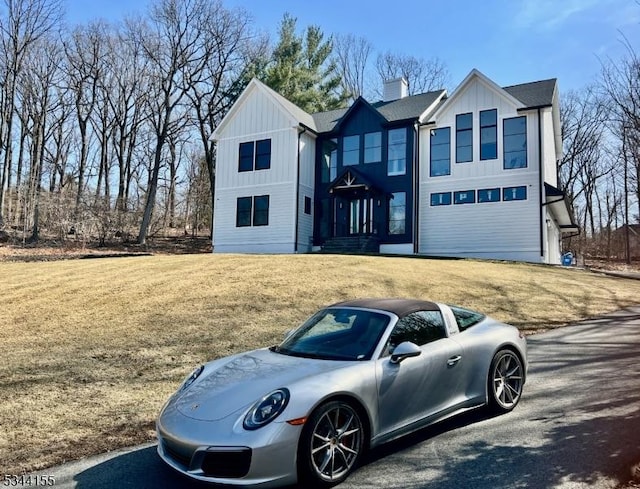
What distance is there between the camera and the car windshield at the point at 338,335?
4.35 meters

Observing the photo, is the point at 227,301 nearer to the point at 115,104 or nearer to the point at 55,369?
the point at 55,369

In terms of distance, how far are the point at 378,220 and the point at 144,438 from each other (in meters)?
19.7

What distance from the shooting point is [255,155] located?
1015 inches

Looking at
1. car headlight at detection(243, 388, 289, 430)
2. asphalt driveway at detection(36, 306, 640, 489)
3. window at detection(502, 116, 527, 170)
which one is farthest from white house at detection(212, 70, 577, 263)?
car headlight at detection(243, 388, 289, 430)

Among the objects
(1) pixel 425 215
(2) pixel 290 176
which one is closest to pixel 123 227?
(2) pixel 290 176

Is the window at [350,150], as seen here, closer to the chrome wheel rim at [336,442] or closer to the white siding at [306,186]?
the white siding at [306,186]

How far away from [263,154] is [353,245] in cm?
715

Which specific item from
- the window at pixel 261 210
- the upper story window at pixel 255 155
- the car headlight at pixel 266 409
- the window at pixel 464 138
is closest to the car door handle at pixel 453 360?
the car headlight at pixel 266 409

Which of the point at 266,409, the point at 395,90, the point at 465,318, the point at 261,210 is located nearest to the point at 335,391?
the point at 266,409

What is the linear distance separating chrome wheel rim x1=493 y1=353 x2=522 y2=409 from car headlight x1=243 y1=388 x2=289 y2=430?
2.60m

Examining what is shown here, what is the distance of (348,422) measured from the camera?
3.79 m

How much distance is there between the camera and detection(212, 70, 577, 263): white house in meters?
21.4

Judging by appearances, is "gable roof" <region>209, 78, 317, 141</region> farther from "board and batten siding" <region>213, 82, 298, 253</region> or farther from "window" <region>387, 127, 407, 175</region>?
"window" <region>387, 127, 407, 175</region>

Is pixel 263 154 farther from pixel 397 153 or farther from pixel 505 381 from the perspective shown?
pixel 505 381
